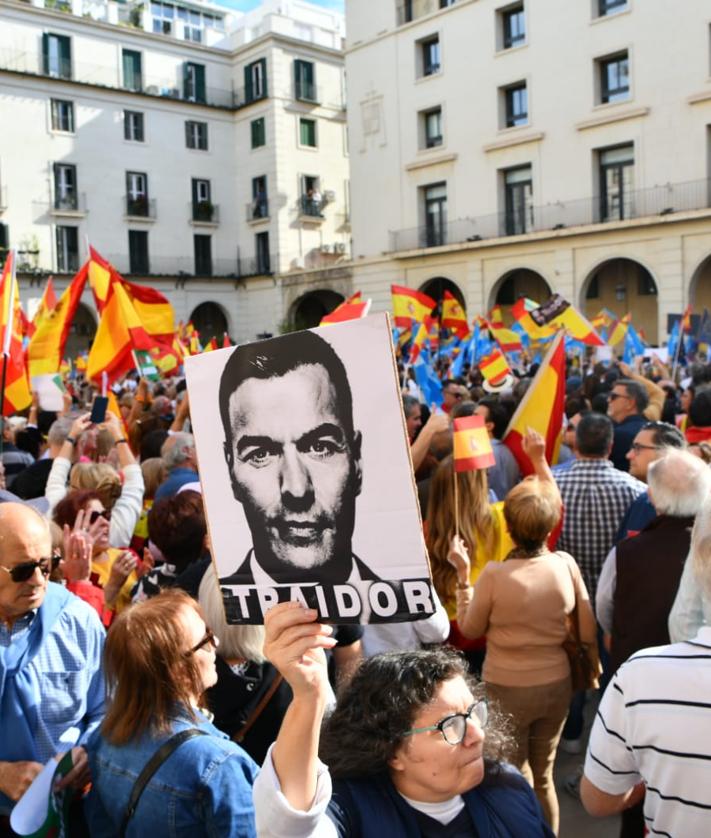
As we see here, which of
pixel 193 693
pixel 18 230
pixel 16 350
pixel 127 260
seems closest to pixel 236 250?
pixel 127 260

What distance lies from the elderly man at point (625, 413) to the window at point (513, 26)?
23394mm

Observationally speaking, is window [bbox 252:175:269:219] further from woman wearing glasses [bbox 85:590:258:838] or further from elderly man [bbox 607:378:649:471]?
woman wearing glasses [bbox 85:590:258:838]

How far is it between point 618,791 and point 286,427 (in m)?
1.26

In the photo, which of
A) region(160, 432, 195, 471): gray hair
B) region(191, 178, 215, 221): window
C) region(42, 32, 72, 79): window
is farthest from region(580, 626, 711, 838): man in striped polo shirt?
region(191, 178, 215, 221): window

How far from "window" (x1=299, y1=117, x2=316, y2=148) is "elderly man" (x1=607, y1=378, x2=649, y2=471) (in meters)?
33.4

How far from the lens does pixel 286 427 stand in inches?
70.4

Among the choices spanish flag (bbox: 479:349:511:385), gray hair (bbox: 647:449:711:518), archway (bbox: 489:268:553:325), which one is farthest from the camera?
archway (bbox: 489:268:553:325)

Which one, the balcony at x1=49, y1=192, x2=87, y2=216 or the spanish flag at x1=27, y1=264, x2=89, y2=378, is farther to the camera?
the balcony at x1=49, y1=192, x2=87, y2=216

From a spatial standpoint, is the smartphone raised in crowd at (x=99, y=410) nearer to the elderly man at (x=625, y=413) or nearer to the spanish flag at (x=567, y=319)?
the elderly man at (x=625, y=413)

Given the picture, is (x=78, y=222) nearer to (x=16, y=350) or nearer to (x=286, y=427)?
(x=16, y=350)

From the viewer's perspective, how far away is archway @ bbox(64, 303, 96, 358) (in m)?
34.7

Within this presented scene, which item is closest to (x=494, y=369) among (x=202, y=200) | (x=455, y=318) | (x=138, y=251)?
(x=455, y=318)

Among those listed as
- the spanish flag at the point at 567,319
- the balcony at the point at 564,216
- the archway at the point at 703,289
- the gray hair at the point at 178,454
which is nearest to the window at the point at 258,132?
the balcony at the point at 564,216

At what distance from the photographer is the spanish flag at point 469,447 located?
3.99 meters
